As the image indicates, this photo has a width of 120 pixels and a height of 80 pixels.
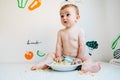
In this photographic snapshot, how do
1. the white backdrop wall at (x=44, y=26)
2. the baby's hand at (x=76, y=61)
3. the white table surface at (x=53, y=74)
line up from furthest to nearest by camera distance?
1. the white backdrop wall at (x=44, y=26)
2. the baby's hand at (x=76, y=61)
3. the white table surface at (x=53, y=74)

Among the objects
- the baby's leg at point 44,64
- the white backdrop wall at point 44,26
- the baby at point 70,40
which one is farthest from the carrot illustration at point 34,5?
the baby's leg at point 44,64

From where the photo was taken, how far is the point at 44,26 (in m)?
1.20

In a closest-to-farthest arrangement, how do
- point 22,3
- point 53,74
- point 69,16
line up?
point 53,74 → point 69,16 → point 22,3

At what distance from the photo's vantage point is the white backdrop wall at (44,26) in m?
1.19

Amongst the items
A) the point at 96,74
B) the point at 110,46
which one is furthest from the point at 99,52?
the point at 96,74

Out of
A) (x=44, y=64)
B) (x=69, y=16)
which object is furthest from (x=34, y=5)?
(x=44, y=64)

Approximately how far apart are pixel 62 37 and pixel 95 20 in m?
0.26

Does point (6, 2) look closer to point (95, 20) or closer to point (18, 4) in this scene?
point (18, 4)

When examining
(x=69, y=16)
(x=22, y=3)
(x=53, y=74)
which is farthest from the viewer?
(x=22, y=3)

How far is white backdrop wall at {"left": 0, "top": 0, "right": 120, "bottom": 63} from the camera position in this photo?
1.19 m

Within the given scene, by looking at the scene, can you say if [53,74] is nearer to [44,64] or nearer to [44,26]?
[44,64]

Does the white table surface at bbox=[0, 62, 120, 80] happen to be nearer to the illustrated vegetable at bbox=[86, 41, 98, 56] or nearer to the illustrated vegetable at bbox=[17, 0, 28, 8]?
the illustrated vegetable at bbox=[86, 41, 98, 56]

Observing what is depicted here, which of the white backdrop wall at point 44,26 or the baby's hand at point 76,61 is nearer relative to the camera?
the baby's hand at point 76,61

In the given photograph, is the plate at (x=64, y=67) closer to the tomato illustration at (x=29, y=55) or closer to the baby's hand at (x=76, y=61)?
the baby's hand at (x=76, y=61)
